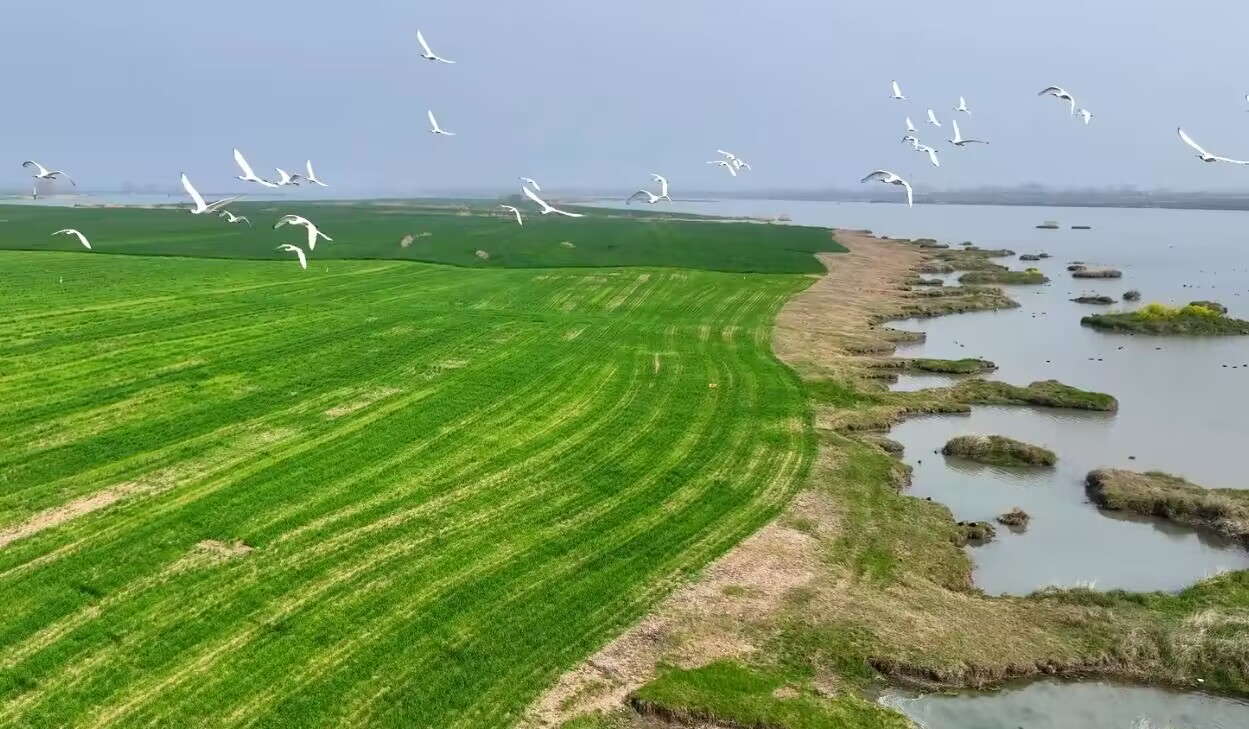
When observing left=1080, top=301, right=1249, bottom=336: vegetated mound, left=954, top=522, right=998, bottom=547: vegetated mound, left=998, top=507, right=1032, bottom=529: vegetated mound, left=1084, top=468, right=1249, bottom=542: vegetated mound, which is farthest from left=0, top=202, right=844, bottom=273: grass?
left=954, top=522, right=998, bottom=547: vegetated mound

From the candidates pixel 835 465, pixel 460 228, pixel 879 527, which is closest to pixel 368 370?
pixel 835 465

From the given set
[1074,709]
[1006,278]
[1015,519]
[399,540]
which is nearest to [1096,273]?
[1006,278]

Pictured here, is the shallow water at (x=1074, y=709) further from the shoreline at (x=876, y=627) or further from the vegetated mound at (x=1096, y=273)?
the vegetated mound at (x=1096, y=273)

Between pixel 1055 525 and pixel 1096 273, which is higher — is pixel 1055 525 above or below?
below

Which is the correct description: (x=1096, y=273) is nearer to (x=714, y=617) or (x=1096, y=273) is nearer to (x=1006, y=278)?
(x=1006, y=278)

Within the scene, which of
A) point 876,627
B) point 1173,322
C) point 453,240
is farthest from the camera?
point 453,240

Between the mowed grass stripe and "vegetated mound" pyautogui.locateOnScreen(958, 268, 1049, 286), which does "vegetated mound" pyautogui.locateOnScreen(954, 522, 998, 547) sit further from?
"vegetated mound" pyautogui.locateOnScreen(958, 268, 1049, 286)
